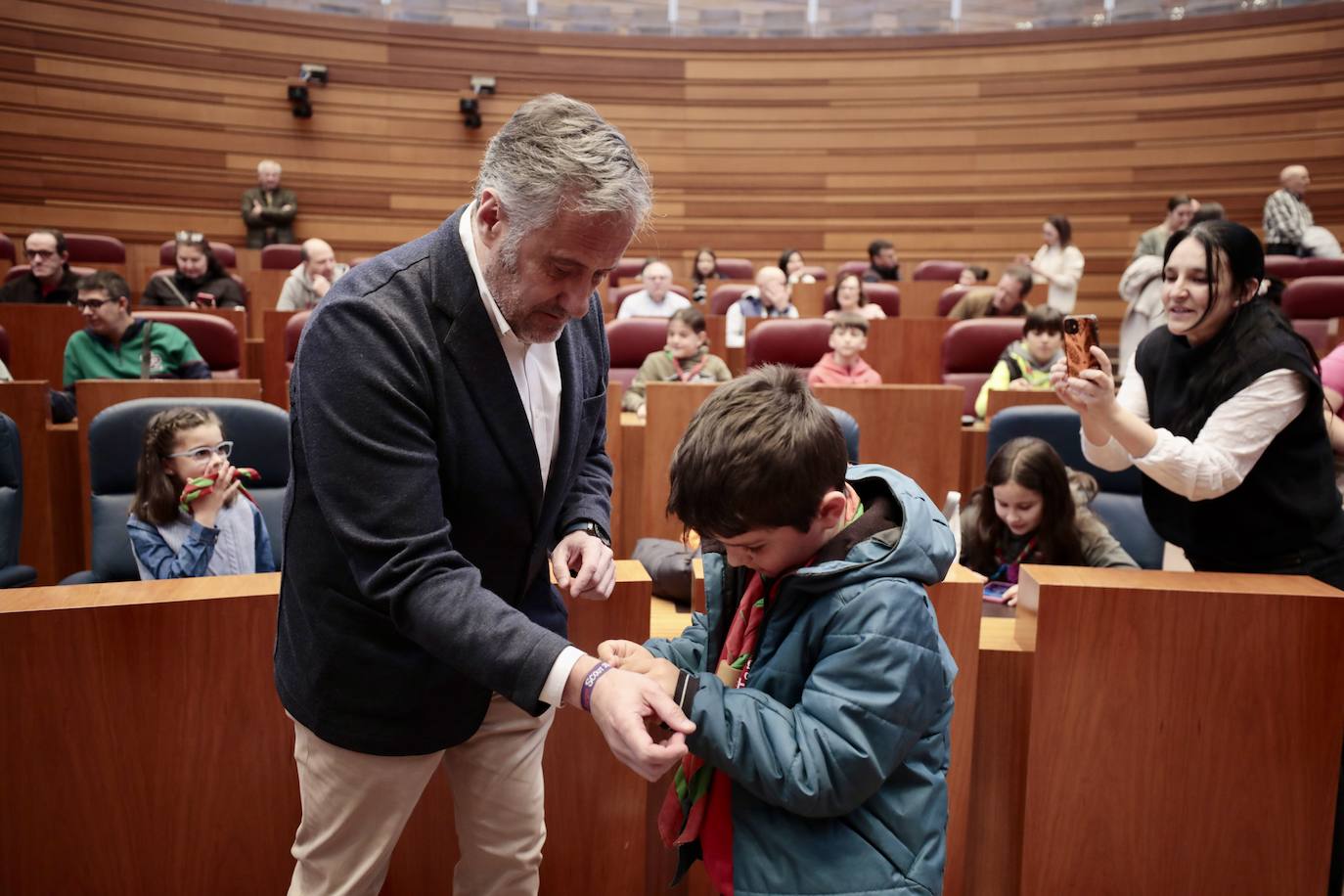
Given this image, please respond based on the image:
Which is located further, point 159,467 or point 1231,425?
point 159,467

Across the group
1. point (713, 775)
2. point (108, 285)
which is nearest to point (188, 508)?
point (713, 775)

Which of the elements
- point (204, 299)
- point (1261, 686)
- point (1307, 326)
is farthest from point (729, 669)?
point (1307, 326)

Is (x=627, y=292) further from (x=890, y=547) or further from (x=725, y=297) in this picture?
(x=890, y=547)

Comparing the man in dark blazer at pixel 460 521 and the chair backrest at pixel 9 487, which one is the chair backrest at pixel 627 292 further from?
the man in dark blazer at pixel 460 521

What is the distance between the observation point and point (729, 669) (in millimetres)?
790

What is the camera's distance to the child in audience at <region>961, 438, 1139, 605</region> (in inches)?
64.1

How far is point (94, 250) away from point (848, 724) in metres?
6.01

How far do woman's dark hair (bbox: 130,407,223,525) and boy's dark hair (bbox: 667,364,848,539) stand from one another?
1.16 m

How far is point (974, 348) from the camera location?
3.31m

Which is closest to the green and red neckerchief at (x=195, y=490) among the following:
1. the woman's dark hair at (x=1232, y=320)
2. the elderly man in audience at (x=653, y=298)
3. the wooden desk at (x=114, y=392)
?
the wooden desk at (x=114, y=392)

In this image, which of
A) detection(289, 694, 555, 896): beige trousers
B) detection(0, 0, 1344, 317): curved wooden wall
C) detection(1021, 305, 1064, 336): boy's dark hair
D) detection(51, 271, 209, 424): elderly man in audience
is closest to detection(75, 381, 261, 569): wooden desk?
detection(51, 271, 209, 424): elderly man in audience

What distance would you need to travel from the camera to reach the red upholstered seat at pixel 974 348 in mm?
3283

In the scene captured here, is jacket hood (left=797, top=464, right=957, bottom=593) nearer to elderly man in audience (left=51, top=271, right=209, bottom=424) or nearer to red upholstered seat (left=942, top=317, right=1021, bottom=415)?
elderly man in audience (left=51, top=271, right=209, bottom=424)

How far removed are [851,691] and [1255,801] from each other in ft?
2.12
